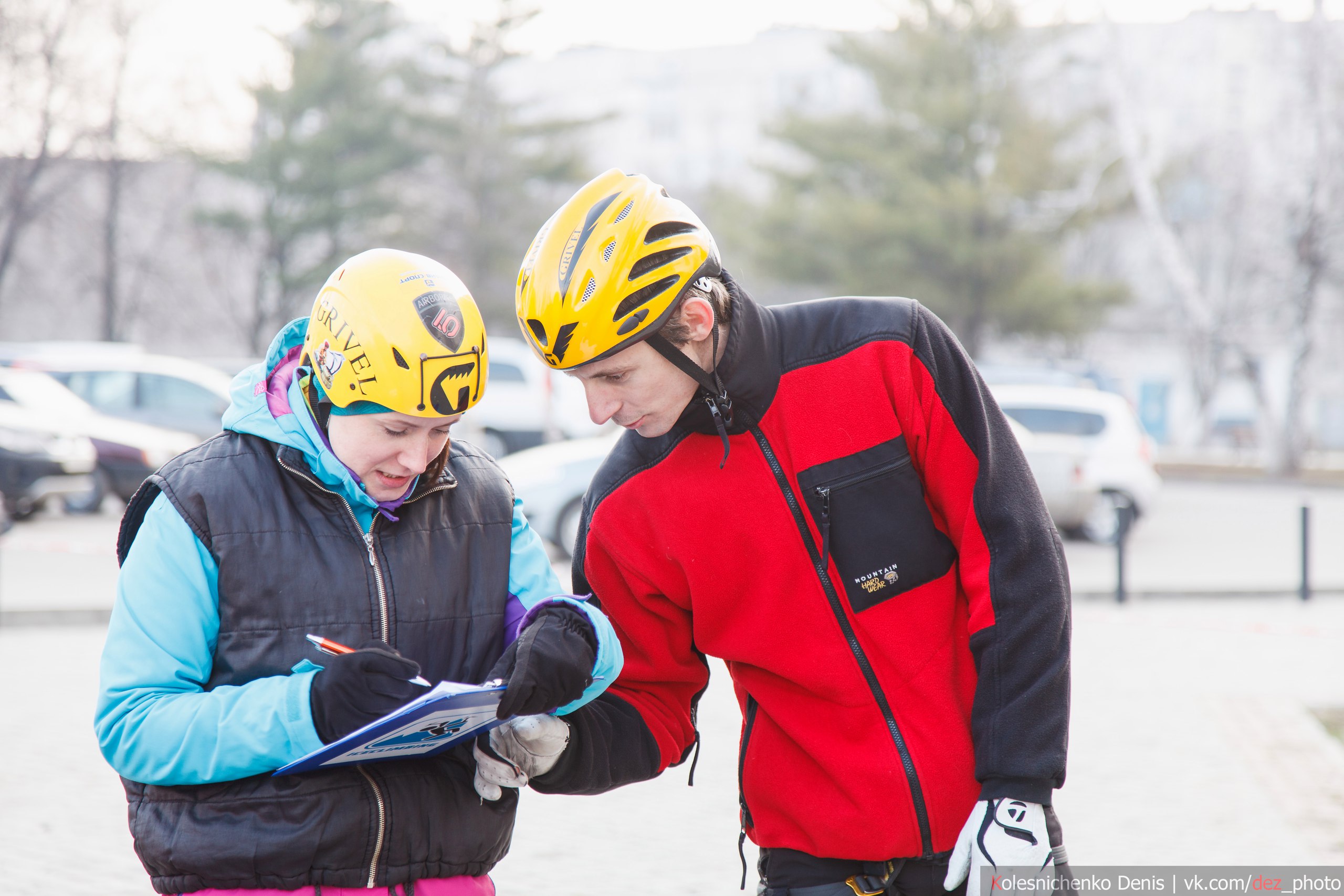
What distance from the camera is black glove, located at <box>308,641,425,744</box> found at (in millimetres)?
2004

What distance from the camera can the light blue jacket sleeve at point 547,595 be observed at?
230 cm

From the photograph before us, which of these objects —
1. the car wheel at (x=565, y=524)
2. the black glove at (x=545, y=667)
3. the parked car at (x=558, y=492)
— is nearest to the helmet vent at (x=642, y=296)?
the black glove at (x=545, y=667)

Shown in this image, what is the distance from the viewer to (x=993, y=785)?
7.54 feet

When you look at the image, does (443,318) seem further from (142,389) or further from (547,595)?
(142,389)

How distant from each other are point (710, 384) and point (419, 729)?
0.84m

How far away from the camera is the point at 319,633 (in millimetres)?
2156

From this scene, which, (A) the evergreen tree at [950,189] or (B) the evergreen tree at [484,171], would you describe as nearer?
(A) the evergreen tree at [950,189]

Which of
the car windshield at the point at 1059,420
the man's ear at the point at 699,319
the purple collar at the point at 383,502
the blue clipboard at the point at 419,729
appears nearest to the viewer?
the blue clipboard at the point at 419,729

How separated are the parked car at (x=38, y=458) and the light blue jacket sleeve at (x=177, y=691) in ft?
46.4

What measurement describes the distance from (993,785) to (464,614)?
99 centimetres

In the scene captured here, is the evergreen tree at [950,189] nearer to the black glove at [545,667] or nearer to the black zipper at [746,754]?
the black zipper at [746,754]

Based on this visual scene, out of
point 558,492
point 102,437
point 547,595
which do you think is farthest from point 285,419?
point 102,437

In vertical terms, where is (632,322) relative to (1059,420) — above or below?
above

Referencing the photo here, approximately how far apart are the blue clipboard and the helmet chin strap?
0.67 m
